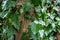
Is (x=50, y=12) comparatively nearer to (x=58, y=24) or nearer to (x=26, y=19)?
(x=58, y=24)

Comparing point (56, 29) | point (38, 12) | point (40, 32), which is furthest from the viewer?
point (56, 29)

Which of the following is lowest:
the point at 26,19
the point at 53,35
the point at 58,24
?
the point at 53,35

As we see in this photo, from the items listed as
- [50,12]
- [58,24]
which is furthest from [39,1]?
[58,24]

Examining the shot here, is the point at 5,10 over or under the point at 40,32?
over

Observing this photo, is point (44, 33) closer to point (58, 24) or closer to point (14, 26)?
point (58, 24)

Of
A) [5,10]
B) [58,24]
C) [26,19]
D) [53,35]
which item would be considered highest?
[5,10]

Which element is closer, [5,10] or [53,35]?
[5,10]

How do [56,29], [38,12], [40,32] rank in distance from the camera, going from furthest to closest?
[56,29]
[38,12]
[40,32]

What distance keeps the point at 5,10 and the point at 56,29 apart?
69 centimetres

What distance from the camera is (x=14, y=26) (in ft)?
5.63

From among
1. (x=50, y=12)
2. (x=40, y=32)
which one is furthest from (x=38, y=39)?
(x=50, y=12)

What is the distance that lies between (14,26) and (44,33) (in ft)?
1.23

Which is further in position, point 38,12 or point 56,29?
point 56,29

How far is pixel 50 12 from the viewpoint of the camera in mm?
1911
